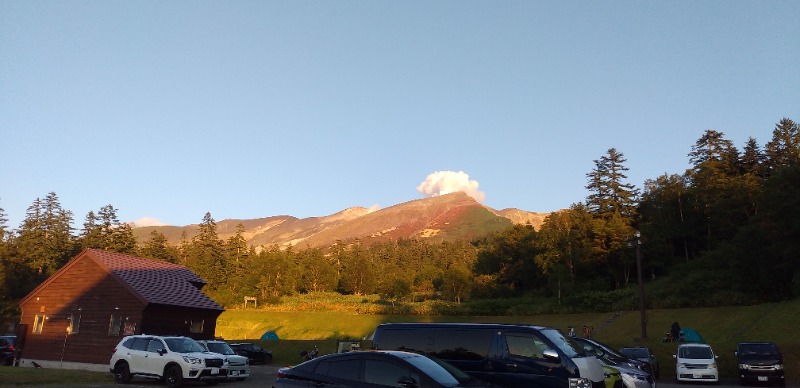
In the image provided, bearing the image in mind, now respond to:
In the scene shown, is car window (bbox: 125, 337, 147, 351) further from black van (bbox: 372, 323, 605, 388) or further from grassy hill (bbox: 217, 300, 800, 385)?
grassy hill (bbox: 217, 300, 800, 385)

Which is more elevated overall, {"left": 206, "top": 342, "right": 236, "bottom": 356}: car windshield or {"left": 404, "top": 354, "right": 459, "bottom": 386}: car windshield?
{"left": 404, "top": 354, "right": 459, "bottom": 386}: car windshield

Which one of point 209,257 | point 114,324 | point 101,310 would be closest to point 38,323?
point 101,310

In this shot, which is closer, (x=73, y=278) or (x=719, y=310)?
(x=73, y=278)

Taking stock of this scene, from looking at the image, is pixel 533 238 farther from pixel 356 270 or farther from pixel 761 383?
pixel 761 383

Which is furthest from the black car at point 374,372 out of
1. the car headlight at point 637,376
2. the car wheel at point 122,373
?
the car wheel at point 122,373

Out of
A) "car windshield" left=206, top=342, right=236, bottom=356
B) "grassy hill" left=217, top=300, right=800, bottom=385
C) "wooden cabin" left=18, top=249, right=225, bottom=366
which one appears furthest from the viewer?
"wooden cabin" left=18, top=249, right=225, bottom=366

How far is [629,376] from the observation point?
15070 millimetres

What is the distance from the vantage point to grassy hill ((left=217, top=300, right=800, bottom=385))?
2667 cm

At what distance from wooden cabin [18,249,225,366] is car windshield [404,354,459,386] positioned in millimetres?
24152

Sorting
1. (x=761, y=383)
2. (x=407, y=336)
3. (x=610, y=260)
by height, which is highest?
(x=610, y=260)

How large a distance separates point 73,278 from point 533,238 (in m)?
57.1

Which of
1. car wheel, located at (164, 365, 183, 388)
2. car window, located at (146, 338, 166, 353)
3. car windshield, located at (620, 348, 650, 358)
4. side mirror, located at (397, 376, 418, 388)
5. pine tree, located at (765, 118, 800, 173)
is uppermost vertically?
pine tree, located at (765, 118, 800, 173)

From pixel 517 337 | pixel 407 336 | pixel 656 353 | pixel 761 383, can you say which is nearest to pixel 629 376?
pixel 517 337

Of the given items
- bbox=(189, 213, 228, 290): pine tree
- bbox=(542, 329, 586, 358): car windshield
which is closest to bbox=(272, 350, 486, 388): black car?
bbox=(542, 329, 586, 358): car windshield
